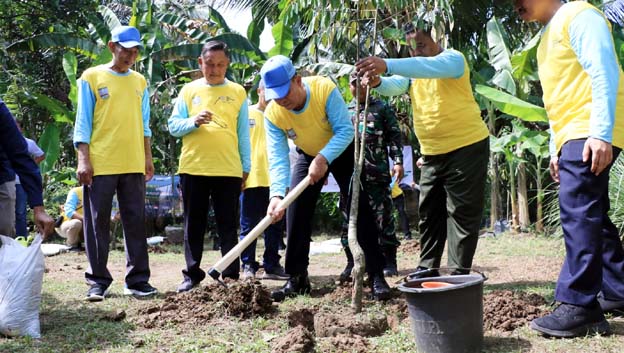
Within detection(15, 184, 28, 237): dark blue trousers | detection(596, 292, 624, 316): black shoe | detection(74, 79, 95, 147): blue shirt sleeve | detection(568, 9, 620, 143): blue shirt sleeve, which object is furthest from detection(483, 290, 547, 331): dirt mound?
detection(15, 184, 28, 237): dark blue trousers

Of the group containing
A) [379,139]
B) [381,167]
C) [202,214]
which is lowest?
[202,214]

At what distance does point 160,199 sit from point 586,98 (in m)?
10.6

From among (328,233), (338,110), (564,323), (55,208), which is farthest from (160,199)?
(564,323)

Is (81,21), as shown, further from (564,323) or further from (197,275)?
(564,323)

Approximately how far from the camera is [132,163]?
195 inches

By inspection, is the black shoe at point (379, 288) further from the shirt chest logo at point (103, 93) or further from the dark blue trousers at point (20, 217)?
the dark blue trousers at point (20, 217)

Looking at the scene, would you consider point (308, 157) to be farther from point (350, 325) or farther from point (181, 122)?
point (350, 325)

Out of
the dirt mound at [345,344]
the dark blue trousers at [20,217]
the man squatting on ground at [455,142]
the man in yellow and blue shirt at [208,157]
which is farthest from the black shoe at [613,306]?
the dark blue trousers at [20,217]

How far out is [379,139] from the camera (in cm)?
565

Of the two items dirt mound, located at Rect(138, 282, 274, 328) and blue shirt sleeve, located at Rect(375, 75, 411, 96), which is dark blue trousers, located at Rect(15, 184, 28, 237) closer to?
dirt mound, located at Rect(138, 282, 274, 328)

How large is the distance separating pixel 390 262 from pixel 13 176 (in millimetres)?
3356

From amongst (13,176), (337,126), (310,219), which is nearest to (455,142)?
(337,126)

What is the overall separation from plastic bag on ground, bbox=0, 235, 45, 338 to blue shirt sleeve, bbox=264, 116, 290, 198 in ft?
5.24

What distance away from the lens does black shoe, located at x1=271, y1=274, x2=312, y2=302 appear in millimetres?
4457
